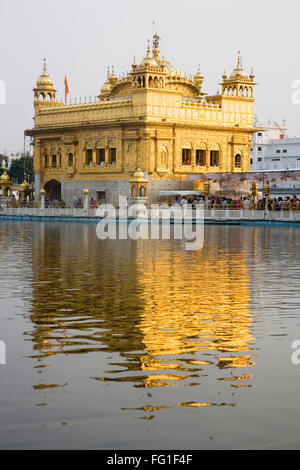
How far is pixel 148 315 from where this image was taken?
1055 centimetres

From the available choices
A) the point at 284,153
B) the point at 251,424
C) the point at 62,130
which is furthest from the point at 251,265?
the point at 284,153

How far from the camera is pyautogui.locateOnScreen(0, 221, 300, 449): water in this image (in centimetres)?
593

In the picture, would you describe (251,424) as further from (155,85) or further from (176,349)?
(155,85)

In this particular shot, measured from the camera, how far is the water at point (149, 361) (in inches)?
234

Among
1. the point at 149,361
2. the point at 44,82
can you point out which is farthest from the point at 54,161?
the point at 149,361

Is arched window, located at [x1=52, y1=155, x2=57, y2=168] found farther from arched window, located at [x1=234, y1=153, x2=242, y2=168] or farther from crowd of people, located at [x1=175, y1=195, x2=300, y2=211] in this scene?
crowd of people, located at [x1=175, y1=195, x2=300, y2=211]

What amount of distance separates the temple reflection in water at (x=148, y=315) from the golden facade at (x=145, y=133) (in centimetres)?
3221

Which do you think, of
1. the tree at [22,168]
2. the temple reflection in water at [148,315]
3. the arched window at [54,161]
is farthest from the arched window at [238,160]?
the tree at [22,168]

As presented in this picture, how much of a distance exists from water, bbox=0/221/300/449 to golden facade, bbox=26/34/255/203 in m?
36.0

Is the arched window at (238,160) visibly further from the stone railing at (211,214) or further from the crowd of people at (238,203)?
the stone railing at (211,214)

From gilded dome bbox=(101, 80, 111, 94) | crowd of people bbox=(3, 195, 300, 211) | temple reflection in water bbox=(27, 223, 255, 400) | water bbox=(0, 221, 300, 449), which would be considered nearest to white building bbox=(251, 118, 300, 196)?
gilded dome bbox=(101, 80, 111, 94)

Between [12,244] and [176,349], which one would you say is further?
[12,244]
